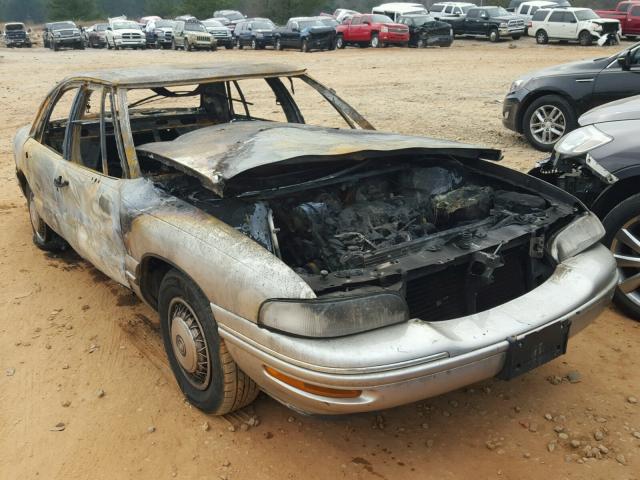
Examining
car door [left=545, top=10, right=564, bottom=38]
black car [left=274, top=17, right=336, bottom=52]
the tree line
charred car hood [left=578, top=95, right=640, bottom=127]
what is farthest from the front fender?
the tree line

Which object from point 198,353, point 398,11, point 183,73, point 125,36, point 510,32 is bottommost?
point 198,353

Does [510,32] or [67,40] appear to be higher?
[510,32]

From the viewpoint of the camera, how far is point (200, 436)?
9.45 feet

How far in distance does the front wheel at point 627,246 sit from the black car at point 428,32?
976 inches

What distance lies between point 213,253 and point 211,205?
1.84 ft

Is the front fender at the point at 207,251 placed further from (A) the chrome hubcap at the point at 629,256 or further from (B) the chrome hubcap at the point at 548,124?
(B) the chrome hubcap at the point at 548,124

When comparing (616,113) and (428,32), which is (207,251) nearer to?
(616,113)

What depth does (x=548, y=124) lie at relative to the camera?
7.79 meters

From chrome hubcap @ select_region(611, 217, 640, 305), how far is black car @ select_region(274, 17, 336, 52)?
81.0 feet

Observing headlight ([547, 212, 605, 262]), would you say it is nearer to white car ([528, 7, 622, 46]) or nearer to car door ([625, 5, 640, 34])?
white car ([528, 7, 622, 46])

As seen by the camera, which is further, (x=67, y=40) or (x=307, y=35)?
(x=67, y=40)

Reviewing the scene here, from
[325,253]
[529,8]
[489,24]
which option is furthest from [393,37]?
[325,253]

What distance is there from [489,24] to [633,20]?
20.4 feet

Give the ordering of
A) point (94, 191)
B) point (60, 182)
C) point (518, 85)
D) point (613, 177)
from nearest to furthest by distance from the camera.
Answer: point (94, 191)
point (613, 177)
point (60, 182)
point (518, 85)
